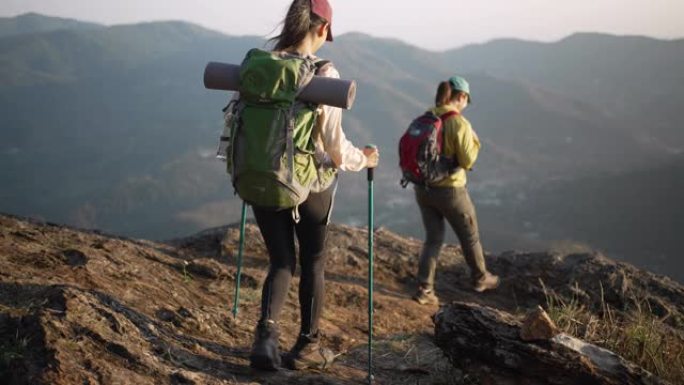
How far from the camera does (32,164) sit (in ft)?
496

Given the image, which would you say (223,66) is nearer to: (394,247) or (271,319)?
(271,319)

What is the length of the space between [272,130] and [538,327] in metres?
1.99

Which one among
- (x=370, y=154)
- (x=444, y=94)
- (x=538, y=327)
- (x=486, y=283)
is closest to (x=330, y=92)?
(x=370, y=154)

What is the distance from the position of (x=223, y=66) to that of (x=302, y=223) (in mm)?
1081

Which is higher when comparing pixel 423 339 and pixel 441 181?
pixel 441 181

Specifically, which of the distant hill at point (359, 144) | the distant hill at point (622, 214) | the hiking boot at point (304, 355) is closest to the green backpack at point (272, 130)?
the hiking boot at point (304, 355)

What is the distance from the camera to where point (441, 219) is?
6.13 meters

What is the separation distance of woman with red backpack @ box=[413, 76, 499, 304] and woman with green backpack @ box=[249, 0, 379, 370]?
104 inches

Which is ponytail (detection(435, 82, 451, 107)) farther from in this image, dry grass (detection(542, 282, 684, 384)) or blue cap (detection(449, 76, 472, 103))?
dry grass (detection(542, 282, 684, 384))

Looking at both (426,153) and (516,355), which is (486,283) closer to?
(426,153)

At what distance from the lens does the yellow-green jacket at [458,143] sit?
18.4 feet

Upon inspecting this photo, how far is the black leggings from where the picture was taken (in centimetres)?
304

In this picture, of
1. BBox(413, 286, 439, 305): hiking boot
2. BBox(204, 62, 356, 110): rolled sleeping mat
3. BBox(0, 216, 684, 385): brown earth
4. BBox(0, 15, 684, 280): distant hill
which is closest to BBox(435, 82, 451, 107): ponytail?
BBox(413, 286, 439, 305): hiking boot

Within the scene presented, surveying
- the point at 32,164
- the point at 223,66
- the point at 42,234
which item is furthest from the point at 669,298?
the point at 32,164
